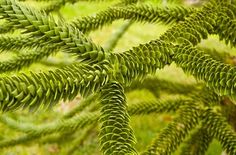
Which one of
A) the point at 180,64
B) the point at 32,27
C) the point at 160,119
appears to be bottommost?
the point at 160,119

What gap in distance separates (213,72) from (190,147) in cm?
140

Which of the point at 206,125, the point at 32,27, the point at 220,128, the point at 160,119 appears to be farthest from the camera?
the point at 160,119

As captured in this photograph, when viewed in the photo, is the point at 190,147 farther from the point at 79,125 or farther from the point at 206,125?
the point at 79,125

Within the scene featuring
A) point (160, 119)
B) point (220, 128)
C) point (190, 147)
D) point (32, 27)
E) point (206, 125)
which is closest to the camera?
point (32, 27)

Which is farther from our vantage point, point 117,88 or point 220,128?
point 220,128

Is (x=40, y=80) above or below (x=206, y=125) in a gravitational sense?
above

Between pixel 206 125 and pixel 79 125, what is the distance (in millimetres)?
967

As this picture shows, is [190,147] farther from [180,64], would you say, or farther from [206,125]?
[180,64]

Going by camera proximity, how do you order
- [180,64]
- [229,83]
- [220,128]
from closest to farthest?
[229,83]
[180,64]
[220,128]

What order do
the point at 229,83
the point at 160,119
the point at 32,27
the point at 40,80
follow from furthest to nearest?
1. the point at 160,119
2. the point at 229,83
3. the point at 32,27
4. the point at 40,80

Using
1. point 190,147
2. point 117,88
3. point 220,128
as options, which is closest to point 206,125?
point 220,128

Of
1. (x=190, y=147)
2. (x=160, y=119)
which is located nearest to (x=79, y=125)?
(x=190, y=147)

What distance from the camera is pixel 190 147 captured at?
286 cm

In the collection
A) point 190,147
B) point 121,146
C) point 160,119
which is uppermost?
point 121,146
